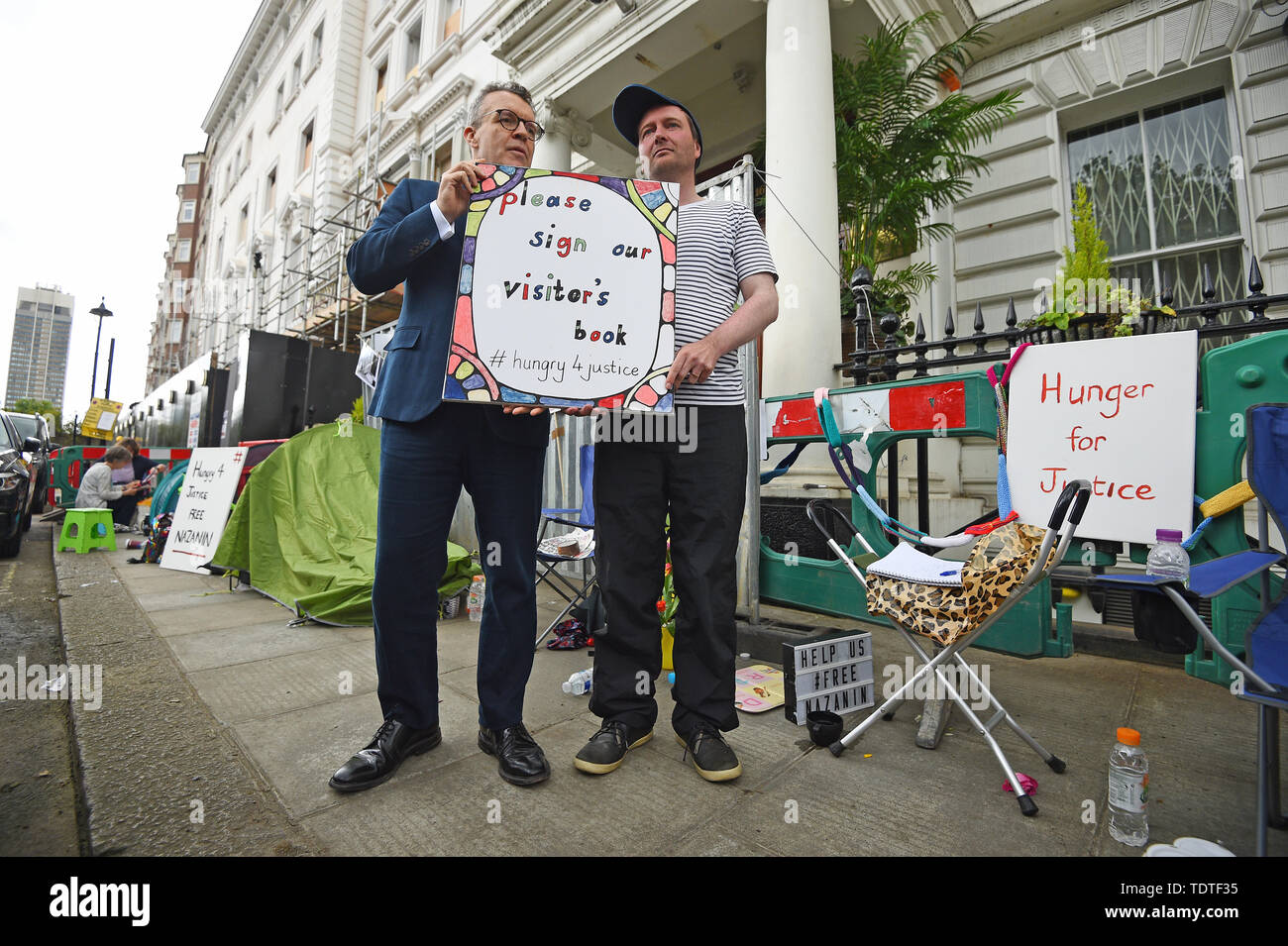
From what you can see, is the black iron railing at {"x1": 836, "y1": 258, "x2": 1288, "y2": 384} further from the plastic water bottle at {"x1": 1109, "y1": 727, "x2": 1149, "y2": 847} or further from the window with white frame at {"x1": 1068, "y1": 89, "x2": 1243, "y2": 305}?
the window with white frame at {"x1": 1068, "y1": 89, "x2": 1243, "y2": 305}

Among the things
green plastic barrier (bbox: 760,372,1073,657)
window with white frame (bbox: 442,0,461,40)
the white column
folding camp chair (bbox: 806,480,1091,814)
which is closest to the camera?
folding camp chair (bbox: 806,480,1091,814)

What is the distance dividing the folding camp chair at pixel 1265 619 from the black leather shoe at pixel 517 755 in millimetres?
1816

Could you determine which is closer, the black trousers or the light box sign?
the black trousers

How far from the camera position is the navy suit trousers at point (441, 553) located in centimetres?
190

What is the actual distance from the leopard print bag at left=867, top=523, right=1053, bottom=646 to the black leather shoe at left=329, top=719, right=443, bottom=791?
5.47 ft

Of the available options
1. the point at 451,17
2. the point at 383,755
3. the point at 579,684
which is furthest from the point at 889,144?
the point at 451,17

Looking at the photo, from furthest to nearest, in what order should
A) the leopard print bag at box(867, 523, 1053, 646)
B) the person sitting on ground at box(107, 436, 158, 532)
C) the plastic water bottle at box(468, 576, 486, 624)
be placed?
1. the person sitting on ground at box(107, 436, 158, 532)
2. the plastic water bottle at box(468, 576, 486, 624)
3. the leopard print bag at box(867, 523, 1053, 646)

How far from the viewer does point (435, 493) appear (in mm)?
1929

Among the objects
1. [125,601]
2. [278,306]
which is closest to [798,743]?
[125,601]

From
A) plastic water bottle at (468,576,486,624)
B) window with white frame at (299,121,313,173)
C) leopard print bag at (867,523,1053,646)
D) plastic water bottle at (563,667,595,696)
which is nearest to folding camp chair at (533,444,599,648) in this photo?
plastic water bottle at (563,667,595,696)

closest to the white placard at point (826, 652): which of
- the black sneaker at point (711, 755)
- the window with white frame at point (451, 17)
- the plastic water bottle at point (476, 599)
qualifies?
the black sneaker at point (711, 755)

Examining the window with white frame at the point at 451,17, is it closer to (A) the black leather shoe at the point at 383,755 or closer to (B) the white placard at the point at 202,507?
(B) the white placard at the point at 202,507

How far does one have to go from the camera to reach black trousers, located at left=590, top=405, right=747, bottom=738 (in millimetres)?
2014
